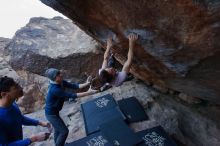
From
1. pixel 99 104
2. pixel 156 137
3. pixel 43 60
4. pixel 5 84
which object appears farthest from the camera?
pixel 43 60

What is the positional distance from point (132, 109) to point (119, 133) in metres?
1.03

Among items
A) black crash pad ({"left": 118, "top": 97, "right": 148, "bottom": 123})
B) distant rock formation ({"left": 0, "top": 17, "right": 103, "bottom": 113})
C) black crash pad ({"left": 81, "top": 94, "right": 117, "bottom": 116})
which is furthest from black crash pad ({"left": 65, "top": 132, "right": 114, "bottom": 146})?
distant rock formation ({"left": 0, "top": 17, "right": 103, "bottom": 113})

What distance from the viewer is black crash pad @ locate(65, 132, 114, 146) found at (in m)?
5.69

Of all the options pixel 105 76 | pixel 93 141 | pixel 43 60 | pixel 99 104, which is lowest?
pixel 93 141

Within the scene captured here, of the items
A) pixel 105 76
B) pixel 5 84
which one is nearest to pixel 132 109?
pixel 105 76

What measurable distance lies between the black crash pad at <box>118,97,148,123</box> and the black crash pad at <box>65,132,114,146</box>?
81cm

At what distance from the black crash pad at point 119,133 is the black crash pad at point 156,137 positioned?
0.41ft

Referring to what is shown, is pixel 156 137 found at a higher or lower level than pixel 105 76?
lower

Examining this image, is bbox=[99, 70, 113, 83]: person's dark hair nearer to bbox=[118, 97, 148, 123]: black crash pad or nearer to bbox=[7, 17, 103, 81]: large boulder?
bbox=[118, 97, 148, 123]: black crash pad

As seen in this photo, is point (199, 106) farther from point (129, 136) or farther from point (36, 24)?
point (36, 24)

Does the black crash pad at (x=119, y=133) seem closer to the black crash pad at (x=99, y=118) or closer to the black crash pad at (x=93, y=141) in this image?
the black crash pad at (x=93, y=141)

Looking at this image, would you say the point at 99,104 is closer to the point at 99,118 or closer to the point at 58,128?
the point at 99,118

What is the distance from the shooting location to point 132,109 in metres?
6.73

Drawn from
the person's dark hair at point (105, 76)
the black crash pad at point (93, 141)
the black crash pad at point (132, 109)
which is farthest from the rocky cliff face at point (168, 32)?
the black crash pad at point (93, 141)
